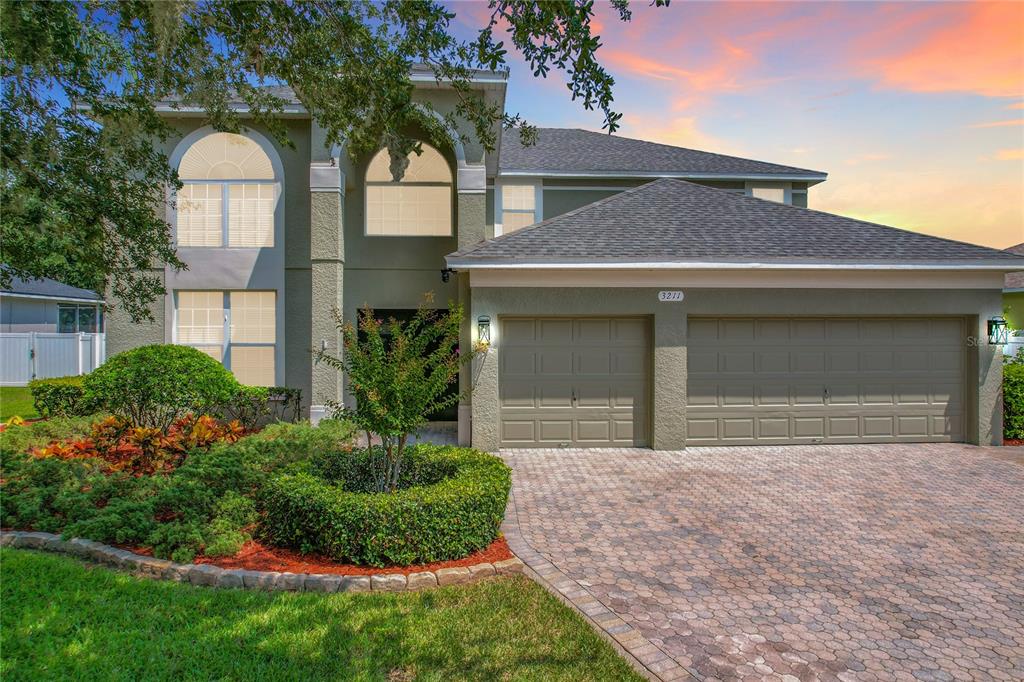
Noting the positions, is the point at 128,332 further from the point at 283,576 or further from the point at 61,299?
the point at 61,299

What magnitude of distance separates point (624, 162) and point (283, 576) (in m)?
14.4

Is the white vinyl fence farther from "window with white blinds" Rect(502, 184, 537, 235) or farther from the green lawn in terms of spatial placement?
"window with white blinds" Rect(502, 184, 537, 235)

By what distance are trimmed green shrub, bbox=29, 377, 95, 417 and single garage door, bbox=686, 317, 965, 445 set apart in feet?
38.3

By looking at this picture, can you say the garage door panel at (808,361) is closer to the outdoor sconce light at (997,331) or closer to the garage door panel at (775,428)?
the garage door panel at (775,428)

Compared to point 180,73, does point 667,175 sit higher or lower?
higher

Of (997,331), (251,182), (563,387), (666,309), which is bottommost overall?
(563,387)

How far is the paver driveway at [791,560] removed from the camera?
3.81 meters

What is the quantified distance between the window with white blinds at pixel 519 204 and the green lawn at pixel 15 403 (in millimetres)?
11825

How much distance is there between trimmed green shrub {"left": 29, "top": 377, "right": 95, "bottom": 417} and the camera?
10.8 meters

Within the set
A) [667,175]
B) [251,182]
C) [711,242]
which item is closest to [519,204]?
[667,175]

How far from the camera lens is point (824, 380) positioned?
10469 mm

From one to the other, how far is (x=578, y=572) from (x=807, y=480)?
192 inches

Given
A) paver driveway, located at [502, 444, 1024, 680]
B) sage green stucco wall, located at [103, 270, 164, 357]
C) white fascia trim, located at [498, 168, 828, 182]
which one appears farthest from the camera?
white fascia trim, located at [498, 168, 828, 182]

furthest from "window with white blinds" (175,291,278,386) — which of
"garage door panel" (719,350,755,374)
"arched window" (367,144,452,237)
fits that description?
"garage door panel" (719,350,755,374)
